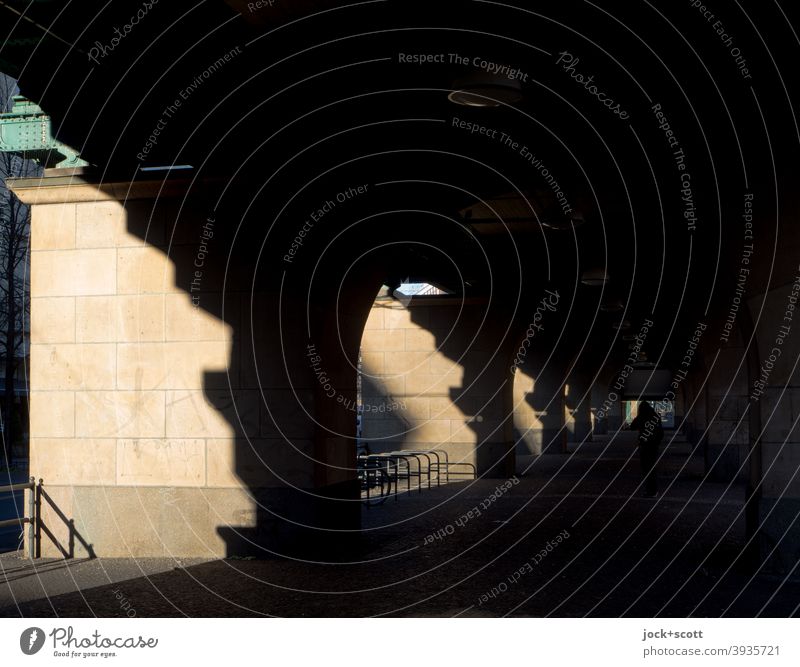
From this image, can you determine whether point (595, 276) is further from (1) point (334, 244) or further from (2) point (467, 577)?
(2) point (467, 577)

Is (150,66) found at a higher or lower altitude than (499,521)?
higher

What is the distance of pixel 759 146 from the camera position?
11.8 meters

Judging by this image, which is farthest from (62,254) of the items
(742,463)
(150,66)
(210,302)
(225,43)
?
(742,463)

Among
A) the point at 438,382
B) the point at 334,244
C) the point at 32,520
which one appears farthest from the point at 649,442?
the point at 32,520

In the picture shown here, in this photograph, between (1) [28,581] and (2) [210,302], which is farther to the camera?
(2) [210,302]

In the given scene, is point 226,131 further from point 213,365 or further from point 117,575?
point 117,575

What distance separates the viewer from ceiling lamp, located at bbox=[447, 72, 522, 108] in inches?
340

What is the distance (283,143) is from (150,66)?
7.41ft

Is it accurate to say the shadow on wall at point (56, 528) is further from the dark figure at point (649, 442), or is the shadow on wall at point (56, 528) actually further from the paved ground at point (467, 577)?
the dark figure at point (649, 442)

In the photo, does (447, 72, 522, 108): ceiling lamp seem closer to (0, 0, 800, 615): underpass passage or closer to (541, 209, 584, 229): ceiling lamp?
(0, 0, 800, 615): underpass passage

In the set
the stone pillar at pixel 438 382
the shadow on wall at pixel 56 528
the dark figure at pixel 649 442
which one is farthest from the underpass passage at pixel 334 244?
the stone pillar at pixel 438 382

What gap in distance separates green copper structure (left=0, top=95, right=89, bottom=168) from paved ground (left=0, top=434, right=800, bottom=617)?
18.1ft

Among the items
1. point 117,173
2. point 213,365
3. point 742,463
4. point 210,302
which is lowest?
point 742,463

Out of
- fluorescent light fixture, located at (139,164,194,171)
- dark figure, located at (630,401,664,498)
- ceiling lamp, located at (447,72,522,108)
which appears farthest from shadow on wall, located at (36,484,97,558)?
dark figure, located at (630,401,664,498)
